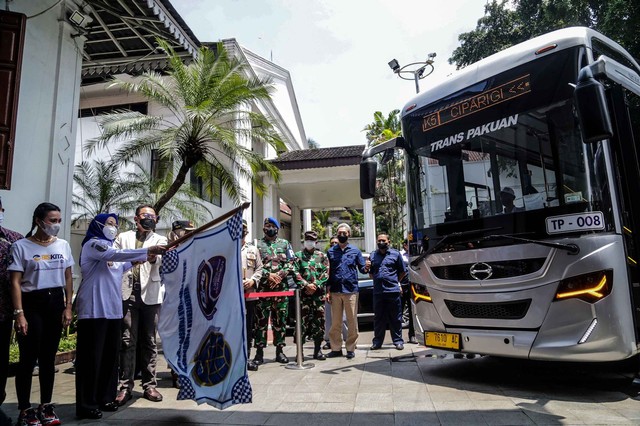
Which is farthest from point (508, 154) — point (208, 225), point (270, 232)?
point (270, 232)

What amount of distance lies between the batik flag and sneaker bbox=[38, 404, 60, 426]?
1.05m

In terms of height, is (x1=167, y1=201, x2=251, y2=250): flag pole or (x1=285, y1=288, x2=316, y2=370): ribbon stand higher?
(x1=167, y1=201, x2=251, y2=250): flag pole

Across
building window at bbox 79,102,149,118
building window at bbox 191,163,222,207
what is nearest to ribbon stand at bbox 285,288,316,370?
building window at bbox 191,163,222,207

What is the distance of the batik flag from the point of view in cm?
352

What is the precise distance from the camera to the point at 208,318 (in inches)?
147

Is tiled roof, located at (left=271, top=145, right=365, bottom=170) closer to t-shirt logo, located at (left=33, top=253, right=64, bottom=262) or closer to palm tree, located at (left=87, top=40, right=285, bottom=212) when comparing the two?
palm tree, located at (left=87, top=40, right=285, bottom=212)

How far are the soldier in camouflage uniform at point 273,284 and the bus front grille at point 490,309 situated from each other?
7.72 ft

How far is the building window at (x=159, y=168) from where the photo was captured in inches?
469

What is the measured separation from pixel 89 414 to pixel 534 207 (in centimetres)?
452

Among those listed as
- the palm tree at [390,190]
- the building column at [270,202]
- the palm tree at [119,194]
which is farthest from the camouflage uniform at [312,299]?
the palm tree at [390,190]

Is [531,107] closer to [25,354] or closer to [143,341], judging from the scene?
A: [143,341]

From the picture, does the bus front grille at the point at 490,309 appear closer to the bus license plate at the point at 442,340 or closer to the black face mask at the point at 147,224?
the bus license plate at the point at 442,340

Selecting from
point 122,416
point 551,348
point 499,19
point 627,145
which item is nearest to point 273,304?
point 122,416

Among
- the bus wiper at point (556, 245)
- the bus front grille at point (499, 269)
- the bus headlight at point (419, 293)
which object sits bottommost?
the bus headlight at point (419, 293)
